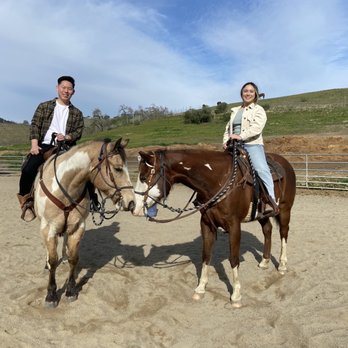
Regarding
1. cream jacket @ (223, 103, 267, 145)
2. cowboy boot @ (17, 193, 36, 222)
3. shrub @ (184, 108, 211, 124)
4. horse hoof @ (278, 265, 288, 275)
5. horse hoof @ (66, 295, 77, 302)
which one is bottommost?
horse hoof @ (278, 265, 288, 275)

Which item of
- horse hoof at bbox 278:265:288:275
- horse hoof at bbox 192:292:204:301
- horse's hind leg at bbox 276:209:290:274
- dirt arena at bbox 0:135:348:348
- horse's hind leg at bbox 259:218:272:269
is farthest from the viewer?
horse's hind leg at bbox 259:218:272:269

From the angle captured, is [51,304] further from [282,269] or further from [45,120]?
[282,269]

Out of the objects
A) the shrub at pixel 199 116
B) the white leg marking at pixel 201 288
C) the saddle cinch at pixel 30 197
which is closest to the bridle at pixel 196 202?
the white leg marking at pixel 201 288

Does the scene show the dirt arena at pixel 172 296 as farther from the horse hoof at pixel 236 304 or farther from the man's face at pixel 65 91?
the man's face at pixel 65 91

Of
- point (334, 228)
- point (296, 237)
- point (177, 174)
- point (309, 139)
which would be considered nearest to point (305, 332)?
point (177, 174)

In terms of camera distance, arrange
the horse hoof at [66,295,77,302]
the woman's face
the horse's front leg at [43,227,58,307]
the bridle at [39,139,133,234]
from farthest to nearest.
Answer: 1. the woman's face
2. the horse hoof at [66,295,77,302]
3. the horse's front leg at [43,227,58,307]
4. the bridle at [39,139,133,234]

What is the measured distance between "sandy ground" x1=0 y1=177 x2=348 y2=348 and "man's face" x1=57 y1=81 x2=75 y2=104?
2455 millimetres

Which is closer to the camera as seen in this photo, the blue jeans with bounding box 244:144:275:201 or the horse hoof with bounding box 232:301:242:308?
the horse hoof with bounding box 232:301:242:308

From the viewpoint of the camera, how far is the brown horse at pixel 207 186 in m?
3.51

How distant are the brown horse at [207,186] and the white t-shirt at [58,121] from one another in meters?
1.43

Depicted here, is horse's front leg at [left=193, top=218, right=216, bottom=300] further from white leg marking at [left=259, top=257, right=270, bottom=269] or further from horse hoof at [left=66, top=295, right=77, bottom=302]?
horse hoof at [left=66, top=295, right=77, bottom=302]

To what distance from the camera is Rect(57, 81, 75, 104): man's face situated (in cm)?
411

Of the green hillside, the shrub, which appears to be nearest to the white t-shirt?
the green hillside

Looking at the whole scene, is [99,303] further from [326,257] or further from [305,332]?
[326,257]
